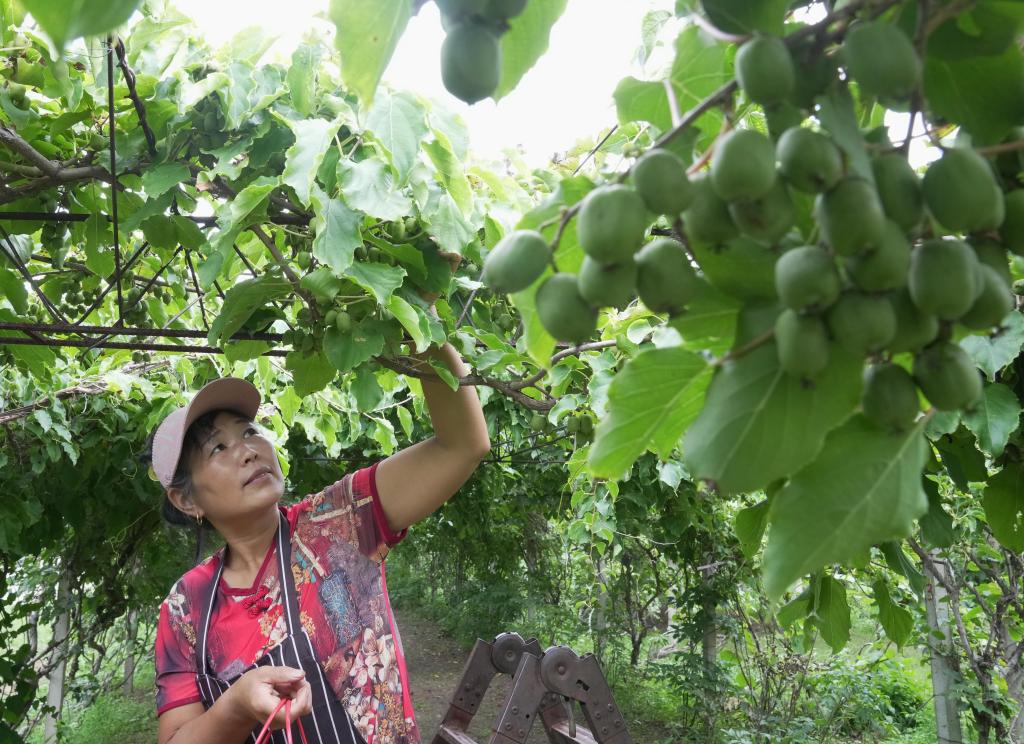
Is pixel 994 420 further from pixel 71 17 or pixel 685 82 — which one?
pixel 71 17

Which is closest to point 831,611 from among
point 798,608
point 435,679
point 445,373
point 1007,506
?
point 798,608

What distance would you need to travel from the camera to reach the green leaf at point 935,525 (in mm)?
1354

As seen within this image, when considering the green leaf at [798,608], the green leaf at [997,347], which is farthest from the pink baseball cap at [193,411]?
the green leaf at [997,347]

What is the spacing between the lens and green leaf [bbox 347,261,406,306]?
1477mm

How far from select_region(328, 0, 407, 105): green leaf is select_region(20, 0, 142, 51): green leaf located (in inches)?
4.7

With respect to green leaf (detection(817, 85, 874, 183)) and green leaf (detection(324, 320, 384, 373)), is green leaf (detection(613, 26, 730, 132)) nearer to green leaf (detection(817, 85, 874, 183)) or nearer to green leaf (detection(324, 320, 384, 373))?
green leaf (detection(817, 85, 874, 183))

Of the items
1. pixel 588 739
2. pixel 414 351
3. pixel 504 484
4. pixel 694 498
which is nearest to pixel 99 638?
pixel 504 484

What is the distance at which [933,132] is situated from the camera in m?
0.50

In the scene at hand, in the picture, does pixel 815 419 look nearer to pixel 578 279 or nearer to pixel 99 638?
pixel 578 279

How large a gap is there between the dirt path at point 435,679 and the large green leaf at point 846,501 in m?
7.23

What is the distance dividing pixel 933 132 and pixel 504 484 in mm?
7180

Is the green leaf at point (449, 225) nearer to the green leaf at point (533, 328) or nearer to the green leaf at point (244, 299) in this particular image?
the green leaf at point (244, 299)

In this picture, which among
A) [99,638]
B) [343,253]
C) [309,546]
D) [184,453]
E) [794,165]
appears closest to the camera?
[794,165]

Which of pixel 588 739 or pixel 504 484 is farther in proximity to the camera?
pixel 504 484
